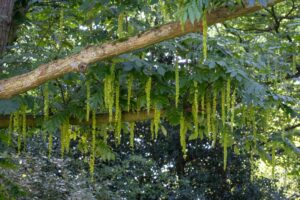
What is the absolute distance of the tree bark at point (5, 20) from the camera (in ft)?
11.6

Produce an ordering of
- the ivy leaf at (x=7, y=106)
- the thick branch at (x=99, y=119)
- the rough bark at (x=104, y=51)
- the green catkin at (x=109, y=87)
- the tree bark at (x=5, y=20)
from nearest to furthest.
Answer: the rough bark at (x=104, y=51)
the ivy leaf at (x=7, y=106)
the green catkin at (x=109, y=87)
the thick branch at (x=99, y=119)
the tree bark at (x=5, y=20)

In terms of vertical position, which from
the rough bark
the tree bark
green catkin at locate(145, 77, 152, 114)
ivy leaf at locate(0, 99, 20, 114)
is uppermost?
the tree bark

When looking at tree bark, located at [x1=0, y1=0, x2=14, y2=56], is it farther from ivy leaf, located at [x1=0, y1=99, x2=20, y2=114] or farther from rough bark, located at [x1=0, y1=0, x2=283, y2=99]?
rough bark, located at [x1=0, y1=0, x2=283, y2=99]

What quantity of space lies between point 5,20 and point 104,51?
145cm

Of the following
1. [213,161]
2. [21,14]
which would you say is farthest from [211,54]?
[213,161]

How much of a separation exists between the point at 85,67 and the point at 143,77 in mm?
663

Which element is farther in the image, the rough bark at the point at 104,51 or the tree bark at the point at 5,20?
the tree bark at the point at 5,20

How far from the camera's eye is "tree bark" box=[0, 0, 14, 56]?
11.6 feet

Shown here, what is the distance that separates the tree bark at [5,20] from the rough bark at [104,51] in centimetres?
108

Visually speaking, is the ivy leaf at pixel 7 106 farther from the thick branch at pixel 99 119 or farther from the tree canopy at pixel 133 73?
the thick branch at pixel 99 119

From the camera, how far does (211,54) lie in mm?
2938

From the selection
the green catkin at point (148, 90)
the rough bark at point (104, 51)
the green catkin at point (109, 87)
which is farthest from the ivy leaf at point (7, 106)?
the green catkin at point (148, 90)

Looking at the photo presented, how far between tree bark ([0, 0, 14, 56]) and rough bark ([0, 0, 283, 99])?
42.4 inches

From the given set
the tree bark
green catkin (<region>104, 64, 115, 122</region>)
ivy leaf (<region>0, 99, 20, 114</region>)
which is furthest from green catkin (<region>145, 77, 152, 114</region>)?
the tree bark
